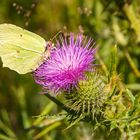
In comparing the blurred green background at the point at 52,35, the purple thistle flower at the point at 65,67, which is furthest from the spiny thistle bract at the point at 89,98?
the blurred green background at the point at 52,35

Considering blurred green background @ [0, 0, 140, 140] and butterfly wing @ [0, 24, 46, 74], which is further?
blurred green background @ [0, 0, 140, 140]

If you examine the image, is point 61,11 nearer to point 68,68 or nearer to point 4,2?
point 4,2

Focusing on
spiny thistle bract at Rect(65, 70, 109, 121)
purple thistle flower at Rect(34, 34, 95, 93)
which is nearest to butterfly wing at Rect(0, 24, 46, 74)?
purple thistle flower at Rect(34, 34, 95, 93)

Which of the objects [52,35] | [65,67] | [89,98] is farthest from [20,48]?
[52,35]

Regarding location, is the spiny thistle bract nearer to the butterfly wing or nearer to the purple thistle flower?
the purple thistle flower

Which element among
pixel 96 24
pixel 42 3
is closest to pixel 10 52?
pixel 96 24

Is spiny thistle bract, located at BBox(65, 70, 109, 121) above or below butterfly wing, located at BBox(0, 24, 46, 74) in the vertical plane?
below
